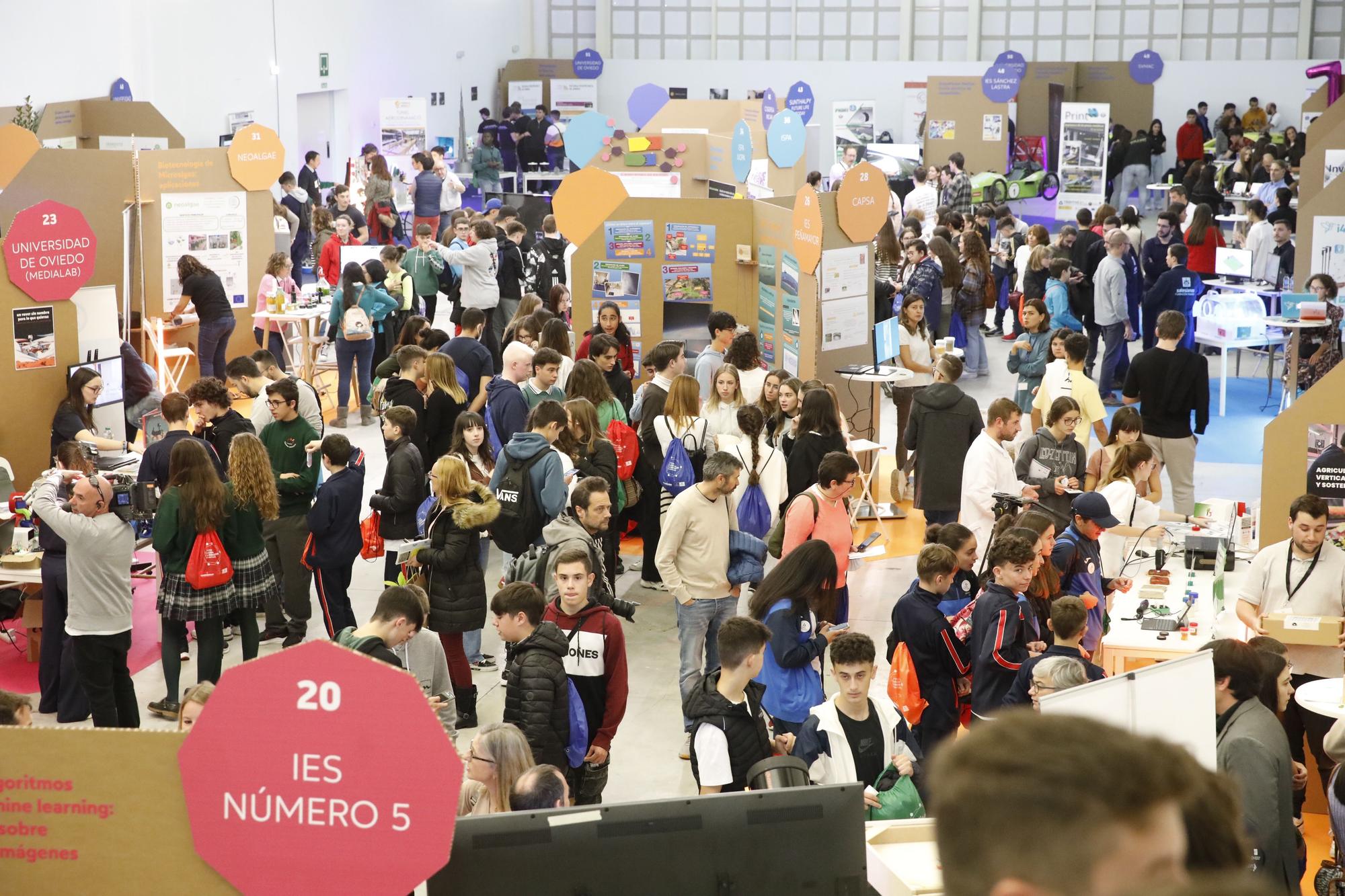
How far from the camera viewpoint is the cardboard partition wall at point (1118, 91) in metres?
24.4

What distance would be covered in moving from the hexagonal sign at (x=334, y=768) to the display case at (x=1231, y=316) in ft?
35.7

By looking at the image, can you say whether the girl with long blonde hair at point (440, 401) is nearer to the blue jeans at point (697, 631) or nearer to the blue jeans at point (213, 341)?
the blue jeans at point (697, 631)

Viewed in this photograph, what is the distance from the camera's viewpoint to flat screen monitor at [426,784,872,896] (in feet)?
6.24

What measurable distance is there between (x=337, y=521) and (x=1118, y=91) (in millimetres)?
21509

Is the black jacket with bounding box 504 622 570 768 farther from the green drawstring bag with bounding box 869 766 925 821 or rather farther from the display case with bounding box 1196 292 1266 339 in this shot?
the display case with bounding box 1196 292 1266 339

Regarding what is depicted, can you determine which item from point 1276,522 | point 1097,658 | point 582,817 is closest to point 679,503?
point 1097,658

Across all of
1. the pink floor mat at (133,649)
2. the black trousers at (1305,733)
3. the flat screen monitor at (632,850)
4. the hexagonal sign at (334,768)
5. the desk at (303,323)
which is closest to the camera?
the hexagonal sign at (334,768)

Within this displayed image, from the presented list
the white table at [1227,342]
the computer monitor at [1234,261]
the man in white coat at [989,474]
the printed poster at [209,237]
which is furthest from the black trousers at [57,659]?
the computer monitor at [1234,261]

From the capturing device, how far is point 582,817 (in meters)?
1.91

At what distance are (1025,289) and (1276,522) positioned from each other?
6.28m

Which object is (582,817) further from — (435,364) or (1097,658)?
(435,364)

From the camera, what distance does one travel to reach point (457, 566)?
6.01 m

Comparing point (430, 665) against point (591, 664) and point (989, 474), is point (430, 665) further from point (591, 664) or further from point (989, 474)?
point (989, 474)

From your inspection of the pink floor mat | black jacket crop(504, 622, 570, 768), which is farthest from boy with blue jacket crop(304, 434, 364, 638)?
black jacket crop(504, 622, 570, 768)
